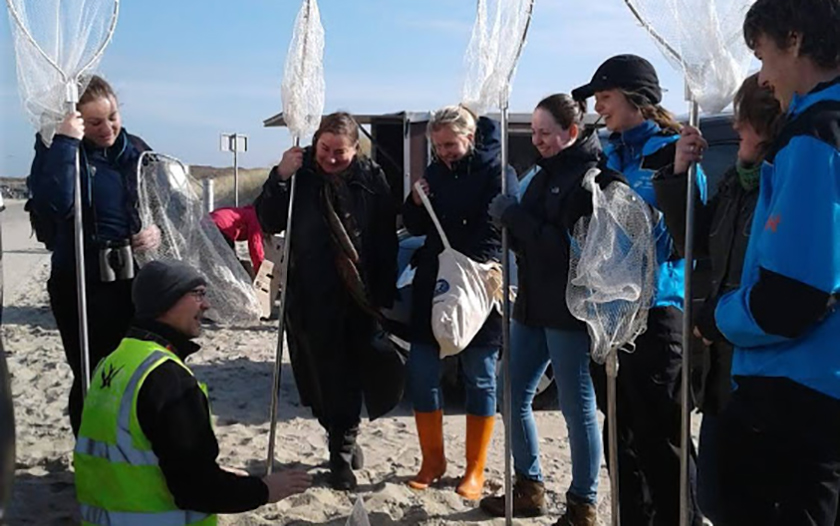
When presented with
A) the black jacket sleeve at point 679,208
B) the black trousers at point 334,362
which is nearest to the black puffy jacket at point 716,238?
the black jacket sleeve at point 679,208

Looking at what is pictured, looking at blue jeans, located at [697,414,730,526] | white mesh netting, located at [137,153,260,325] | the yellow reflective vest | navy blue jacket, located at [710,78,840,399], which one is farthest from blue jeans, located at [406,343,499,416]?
navy blue jacket, located at [710,78,840,399]

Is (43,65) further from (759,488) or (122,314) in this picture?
(759,488)

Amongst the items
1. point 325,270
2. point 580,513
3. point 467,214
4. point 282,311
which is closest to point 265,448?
point 282,311

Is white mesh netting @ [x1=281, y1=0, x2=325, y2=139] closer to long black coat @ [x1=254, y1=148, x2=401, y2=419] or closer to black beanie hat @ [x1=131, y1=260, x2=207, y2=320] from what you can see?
long black coat @ [x1=254, y1=148, x2=401, y2=419]

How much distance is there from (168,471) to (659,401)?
1.66 meters

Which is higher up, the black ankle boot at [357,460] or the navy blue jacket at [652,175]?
the navy blue jacket at [652,175]

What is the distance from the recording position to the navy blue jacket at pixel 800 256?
1.77m

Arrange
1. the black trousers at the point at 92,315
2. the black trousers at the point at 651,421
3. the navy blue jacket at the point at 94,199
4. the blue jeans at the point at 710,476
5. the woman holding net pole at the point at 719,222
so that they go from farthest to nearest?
the black trousers at the point at 92,315
the navy blue jacket at the point at 94,199
the black trousers at the point at 651,421
the woman holding net pole at the point at 719,222
the blue jeans at the point at 710,476

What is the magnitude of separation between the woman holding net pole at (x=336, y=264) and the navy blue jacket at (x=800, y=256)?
2.33 meters

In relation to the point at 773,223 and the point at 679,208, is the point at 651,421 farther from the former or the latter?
the point at 773,223

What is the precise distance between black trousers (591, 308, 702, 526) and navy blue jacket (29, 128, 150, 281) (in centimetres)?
205

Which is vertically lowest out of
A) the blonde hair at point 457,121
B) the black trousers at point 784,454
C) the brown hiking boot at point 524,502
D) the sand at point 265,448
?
the sand at point 265,448

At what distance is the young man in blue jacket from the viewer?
1.78 metres

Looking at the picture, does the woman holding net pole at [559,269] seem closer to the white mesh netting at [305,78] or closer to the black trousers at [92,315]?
the white mesh netting at [305,78]
